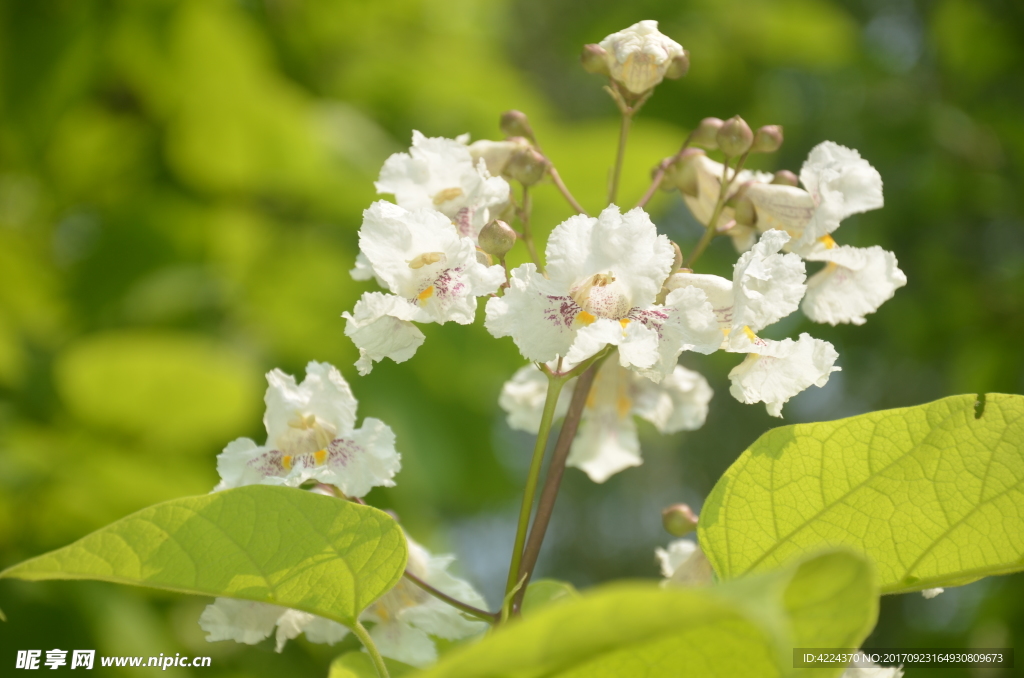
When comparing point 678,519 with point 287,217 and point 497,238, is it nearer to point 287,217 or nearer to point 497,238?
point 497,238

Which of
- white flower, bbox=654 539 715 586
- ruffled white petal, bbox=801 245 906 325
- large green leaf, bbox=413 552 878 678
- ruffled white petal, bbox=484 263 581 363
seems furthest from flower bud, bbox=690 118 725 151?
large green leaf, bbox=413 552 878 678

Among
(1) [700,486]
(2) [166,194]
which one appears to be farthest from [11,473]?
(1) [700,486]

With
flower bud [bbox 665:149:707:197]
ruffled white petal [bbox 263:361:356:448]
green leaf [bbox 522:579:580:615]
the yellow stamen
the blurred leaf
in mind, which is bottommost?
green leaf [bbox 522:579:580:615]

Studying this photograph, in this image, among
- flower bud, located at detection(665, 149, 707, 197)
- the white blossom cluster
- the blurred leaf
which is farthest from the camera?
the blurred leaf

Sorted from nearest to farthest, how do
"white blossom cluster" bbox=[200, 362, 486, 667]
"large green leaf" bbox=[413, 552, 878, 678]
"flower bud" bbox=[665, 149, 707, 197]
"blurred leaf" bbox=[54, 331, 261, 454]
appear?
"large green leaf" bbox=[413, 552, 878, 678] < "white blossom cluster" bbox=[200, 362, 486, 667] < "flower bud" bbox=[665, 149, 707, 197] < "blurred leaf" bbox=[54, 331, 261, 454]

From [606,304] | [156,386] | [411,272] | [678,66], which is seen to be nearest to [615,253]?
[606,304]

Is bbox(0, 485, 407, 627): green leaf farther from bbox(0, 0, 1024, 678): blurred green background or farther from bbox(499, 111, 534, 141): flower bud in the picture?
bbox(0, 0, 1024, 678): blurred green background
